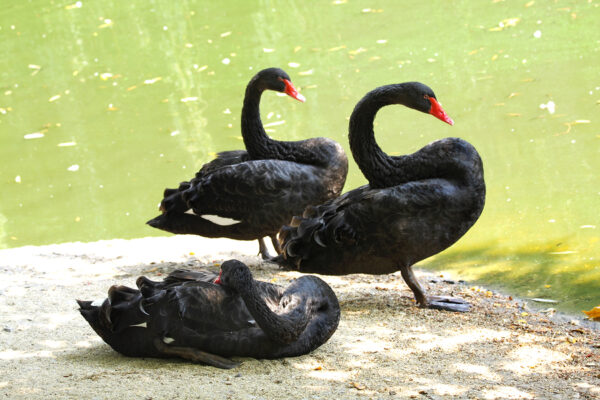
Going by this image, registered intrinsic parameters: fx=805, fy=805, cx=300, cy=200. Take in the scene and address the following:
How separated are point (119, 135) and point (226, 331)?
21.6 ft

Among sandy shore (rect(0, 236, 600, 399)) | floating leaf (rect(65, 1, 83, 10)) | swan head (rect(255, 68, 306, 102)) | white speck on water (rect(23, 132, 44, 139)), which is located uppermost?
floating leaf (rect(65, 1, 83, 10))

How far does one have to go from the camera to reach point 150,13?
612 inches

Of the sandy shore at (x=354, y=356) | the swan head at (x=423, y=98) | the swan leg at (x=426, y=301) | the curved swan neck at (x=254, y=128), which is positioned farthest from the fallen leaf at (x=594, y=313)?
the curved swan neck at (x=254, y=128)

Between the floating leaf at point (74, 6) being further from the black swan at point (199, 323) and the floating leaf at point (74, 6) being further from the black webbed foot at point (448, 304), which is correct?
the black swan at point (199, 323)

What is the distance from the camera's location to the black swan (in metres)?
4.11

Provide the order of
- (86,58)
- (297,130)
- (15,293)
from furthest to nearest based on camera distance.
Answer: (86,58), (297,130), (15,293)

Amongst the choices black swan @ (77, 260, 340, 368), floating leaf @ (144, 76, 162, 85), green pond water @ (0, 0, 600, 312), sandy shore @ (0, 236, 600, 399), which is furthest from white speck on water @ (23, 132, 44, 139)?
black swan @ (77, 260, 340, 368)

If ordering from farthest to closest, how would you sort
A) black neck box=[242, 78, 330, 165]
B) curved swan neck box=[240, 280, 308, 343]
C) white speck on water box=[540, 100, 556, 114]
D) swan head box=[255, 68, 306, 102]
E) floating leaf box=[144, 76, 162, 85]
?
1. floating leaf box=[144, 76, 162, 85]
2. white speck on water box=[540, 100, 556, 114]
3. swan head box=[255, 68, 306, 102]
4. black neck box=[242, 78, 330, 165]
5. curved swan neck box=[240, 280, 308, 343]

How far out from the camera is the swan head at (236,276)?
4.04 m

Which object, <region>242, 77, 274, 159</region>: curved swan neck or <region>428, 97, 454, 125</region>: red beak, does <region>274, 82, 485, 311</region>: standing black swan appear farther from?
<region>242, 77, 274, 159</region>: curved swan neck

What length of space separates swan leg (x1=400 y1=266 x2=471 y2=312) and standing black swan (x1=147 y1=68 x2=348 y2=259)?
1.11m

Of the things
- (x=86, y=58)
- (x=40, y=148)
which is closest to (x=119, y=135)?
(x=40, y=148)

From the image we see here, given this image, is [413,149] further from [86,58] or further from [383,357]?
[86,58]

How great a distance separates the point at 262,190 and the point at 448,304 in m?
1.58
